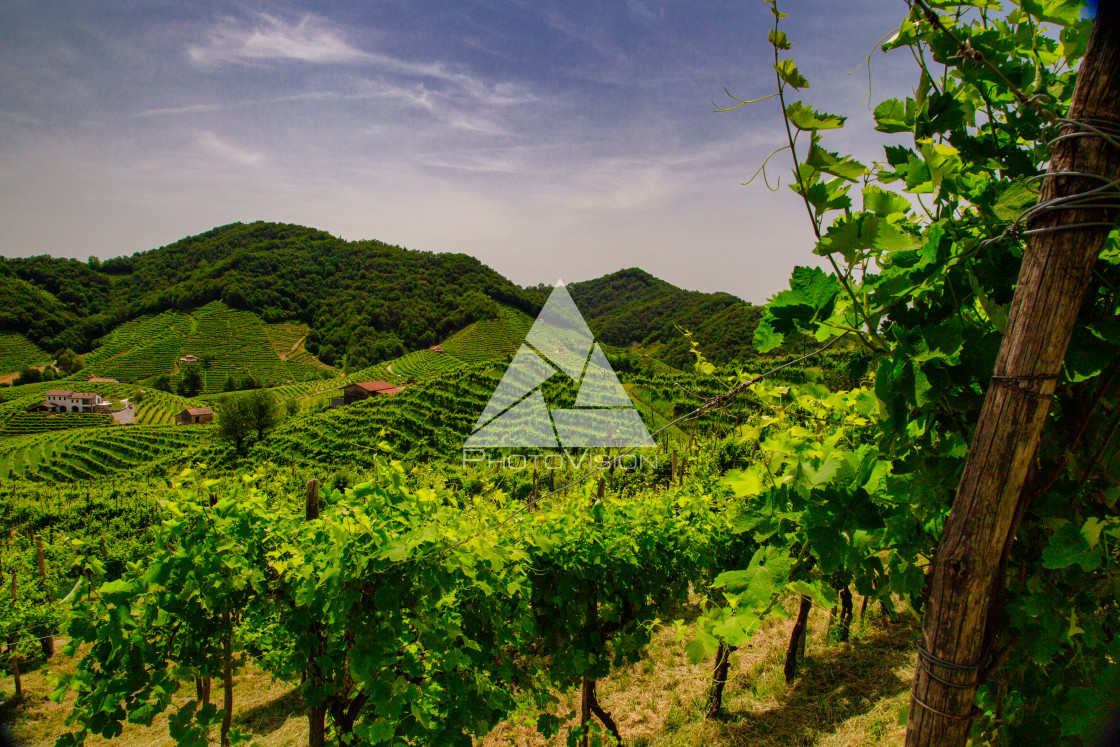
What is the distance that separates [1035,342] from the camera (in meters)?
0.84

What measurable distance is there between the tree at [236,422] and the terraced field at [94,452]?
8.50 ft

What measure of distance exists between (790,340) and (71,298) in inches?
4405

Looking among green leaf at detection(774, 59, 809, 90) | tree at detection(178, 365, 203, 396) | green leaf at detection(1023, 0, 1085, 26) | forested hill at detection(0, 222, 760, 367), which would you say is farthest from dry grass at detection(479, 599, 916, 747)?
tree at detection(178, 365, 203, 396)

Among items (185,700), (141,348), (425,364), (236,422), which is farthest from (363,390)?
(141,348)

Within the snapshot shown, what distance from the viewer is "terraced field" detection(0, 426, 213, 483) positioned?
3384 cm

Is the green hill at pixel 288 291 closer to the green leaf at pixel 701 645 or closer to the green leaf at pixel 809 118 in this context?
the green leaf at pixel 701 645

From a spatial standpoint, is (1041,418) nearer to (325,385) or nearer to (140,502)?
(140,502)

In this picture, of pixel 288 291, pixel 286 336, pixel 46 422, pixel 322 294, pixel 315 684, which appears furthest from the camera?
pixel 322 294

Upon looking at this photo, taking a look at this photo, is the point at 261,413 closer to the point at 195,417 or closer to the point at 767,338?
the point at 195,417

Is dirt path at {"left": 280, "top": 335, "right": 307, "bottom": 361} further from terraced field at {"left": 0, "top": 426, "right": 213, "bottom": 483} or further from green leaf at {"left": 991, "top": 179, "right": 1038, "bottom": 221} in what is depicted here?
green leaf at {"left": 991, "top": 179, "right": 1038, "bottom": 221}

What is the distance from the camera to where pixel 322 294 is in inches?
3469

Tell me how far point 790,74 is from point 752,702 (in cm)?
509

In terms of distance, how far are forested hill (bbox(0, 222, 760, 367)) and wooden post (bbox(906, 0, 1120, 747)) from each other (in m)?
54.1

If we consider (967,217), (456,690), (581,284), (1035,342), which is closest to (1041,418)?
(1035,342)
